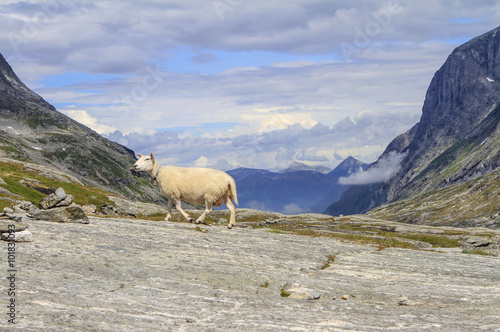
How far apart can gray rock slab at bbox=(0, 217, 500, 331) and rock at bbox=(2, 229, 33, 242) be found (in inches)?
14.0

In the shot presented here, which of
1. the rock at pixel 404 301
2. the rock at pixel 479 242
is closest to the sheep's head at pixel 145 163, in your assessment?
the rock at pixel 404 301

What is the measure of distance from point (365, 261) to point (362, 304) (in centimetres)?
1058

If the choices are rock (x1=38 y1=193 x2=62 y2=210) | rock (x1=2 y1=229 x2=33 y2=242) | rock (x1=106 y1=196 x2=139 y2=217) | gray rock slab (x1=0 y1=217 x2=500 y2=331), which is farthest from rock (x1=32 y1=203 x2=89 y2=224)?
rock (x1=106 y1=196 x2=139 y2=217)

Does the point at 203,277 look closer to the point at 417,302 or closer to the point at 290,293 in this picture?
the point at 290,293

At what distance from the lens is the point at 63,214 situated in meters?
24.6

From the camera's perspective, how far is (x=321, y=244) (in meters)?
31.8

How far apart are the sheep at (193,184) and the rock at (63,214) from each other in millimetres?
6099

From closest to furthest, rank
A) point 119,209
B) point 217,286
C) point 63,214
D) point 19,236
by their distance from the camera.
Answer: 1. point 217,286
2. point 19,236
3. point 63,214
4. point 119,209

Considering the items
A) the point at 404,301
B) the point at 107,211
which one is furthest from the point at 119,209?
the point at 404,301

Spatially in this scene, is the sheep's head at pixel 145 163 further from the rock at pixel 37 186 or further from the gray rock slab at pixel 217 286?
the rock at pixel 37 186

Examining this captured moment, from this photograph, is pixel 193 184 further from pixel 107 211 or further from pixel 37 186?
pixel 37 186

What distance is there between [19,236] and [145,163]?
44.2ft

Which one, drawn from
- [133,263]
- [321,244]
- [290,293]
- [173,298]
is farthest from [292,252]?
[173,298]

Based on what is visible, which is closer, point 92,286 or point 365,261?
point 92,286
